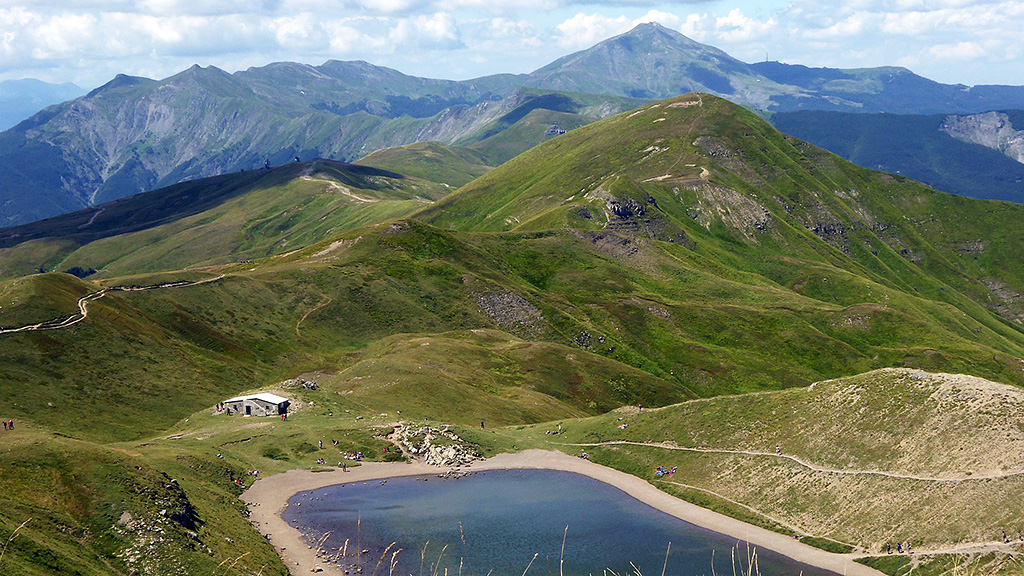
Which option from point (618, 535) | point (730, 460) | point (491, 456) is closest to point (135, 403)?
point (491, 456)

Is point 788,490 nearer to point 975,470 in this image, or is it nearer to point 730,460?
point 730,460

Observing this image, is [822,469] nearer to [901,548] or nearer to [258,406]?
[901,548]

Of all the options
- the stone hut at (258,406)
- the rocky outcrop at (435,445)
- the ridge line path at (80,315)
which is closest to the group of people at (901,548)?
the rocky outcrop at (435,445)

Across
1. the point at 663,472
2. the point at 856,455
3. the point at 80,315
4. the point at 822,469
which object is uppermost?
the point at 80,315

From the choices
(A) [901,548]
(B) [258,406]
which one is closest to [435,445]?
(B) [258,406]

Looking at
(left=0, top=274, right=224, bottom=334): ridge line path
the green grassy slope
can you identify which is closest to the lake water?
the green grassy slope

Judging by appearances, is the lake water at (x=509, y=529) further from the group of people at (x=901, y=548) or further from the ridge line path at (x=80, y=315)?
the ridge line path at (x=80, y=315)

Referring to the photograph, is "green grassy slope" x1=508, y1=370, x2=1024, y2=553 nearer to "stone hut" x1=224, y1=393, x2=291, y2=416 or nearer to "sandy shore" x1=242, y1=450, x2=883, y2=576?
"sandy shore" x1=242, y1=450, x2=883, y2=576
